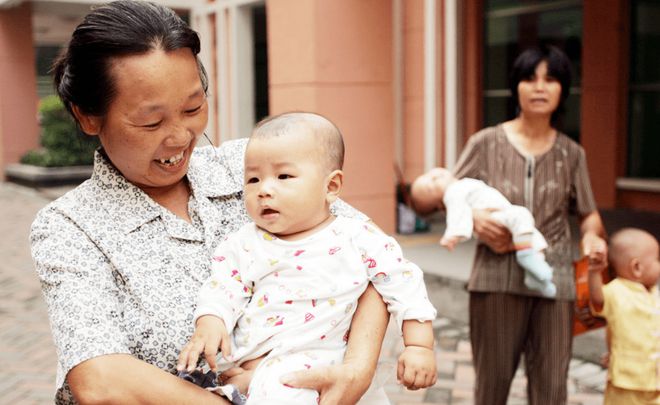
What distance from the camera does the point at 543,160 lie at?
3.34m

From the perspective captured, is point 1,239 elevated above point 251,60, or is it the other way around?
point 251,60

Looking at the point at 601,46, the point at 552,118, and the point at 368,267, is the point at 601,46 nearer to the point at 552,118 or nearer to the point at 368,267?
the point at 552,118

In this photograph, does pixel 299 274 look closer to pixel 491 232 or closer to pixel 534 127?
pixel 491 232

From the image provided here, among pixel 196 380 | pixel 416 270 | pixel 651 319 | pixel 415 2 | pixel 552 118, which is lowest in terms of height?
pixel 651 319

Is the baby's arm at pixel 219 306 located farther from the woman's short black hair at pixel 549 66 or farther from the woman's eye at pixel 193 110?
the woman's short black hair at pixel 549 66

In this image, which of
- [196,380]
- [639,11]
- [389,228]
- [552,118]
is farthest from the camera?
[639,11]

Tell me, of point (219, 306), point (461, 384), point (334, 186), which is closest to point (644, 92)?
point (461, 384)

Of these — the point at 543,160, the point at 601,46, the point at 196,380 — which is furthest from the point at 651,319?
the point at 601,46

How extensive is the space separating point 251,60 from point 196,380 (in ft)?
24.8

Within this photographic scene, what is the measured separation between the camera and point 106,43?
1.66 metres

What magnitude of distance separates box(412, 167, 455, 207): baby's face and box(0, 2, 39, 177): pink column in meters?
15.7

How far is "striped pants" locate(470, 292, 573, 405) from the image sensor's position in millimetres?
3393

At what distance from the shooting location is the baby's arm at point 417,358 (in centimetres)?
177

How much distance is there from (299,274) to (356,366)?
264mm
